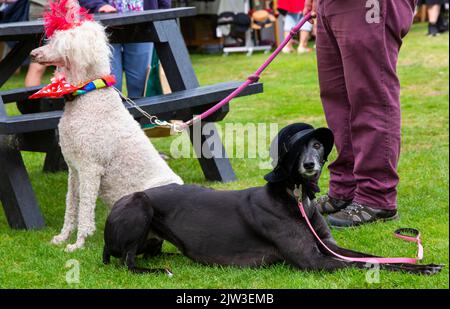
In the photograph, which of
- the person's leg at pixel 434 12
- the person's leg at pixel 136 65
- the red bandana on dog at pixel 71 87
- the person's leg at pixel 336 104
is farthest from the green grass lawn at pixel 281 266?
the person's leg at pixel 434 12

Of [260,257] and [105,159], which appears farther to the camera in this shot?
[105,159]

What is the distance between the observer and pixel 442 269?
145 inches

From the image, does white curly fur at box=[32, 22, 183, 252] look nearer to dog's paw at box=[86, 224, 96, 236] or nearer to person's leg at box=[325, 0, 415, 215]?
dog's paw at box=[86, 224, 96, 236]

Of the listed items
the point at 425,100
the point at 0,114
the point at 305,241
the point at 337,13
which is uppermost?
the point at 337,13

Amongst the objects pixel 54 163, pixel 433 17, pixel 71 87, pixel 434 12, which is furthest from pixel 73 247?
pixel 434 12

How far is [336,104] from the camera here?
486 centimetres

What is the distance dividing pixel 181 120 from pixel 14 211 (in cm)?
147

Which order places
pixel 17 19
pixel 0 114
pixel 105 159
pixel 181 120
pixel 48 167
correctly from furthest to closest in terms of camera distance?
pixel 17 19, pixel 48 167, pixel 181 120, pixel 0 114, pixel 105 159

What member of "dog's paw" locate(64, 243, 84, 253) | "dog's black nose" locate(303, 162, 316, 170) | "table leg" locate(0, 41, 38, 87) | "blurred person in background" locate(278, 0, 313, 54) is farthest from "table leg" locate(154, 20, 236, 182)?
"blurred person in background" locate(278, 0, 313, 54)

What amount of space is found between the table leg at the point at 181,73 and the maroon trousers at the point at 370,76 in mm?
1457

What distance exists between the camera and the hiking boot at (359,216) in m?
4.62

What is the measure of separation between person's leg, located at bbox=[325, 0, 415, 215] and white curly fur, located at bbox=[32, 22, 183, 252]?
1139 millimetres
